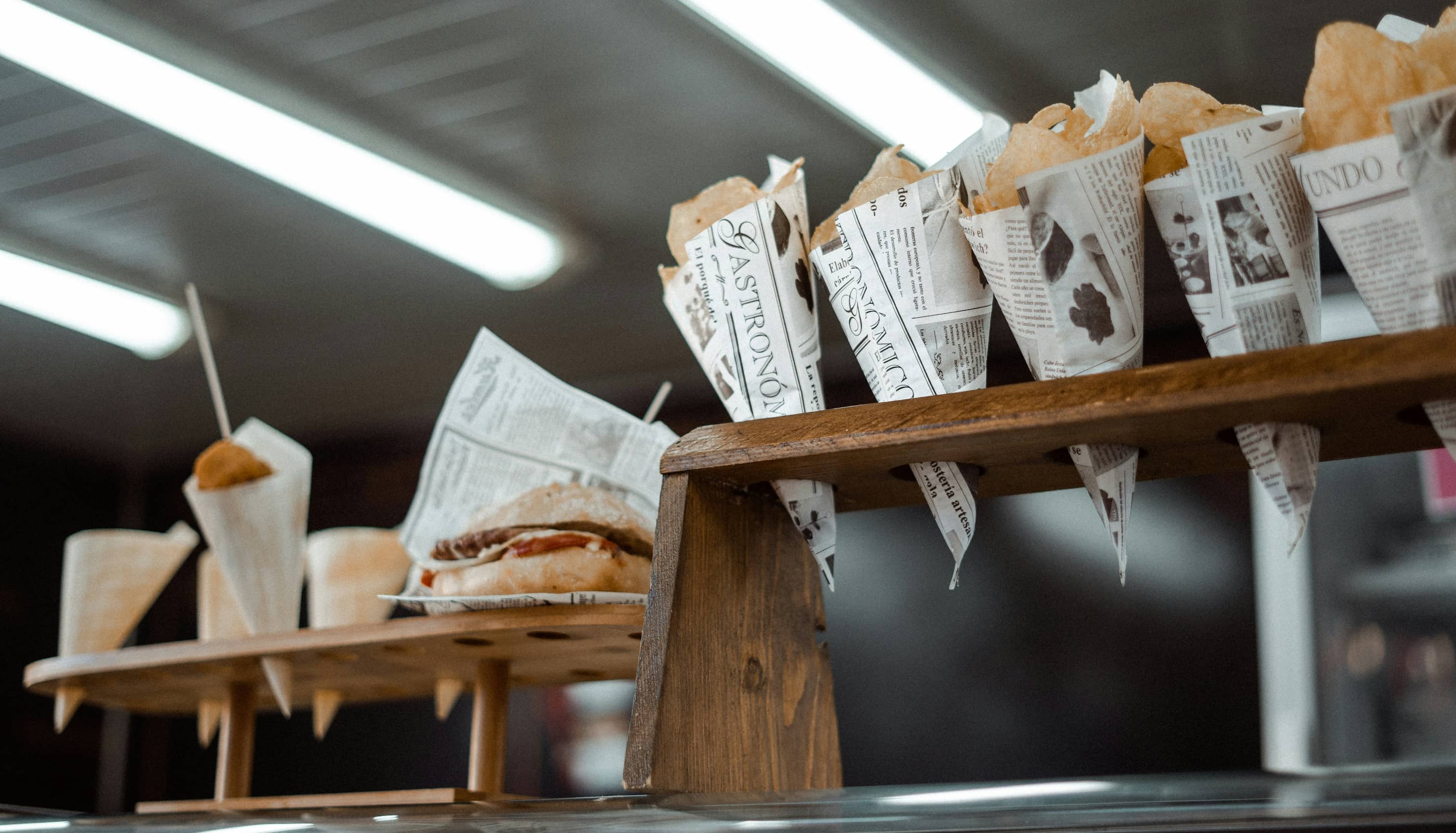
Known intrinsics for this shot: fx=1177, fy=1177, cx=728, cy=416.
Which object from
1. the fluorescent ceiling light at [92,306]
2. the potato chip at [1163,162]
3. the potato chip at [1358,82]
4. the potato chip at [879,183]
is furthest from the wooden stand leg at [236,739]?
the fluorescent ceiling light at [92,306]

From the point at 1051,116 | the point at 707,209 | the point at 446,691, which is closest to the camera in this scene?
the point at 1051,116

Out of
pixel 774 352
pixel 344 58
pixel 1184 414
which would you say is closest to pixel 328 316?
pixel 344 58

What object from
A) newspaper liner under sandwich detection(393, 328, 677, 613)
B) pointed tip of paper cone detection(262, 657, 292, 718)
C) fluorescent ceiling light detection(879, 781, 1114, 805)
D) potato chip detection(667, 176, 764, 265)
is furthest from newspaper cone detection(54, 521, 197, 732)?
fluorescent ceiling light detection(879, 781, 1114, 805)

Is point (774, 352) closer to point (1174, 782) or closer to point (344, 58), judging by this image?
point (1174, 782)

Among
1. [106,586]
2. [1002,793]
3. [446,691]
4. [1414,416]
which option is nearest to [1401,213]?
[1414,416]

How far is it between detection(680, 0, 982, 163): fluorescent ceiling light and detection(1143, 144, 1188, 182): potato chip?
1.37 m

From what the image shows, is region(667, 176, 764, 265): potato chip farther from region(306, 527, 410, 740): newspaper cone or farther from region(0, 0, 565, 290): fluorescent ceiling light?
region(0, 0, 565, 290): fluorescent ceiling light

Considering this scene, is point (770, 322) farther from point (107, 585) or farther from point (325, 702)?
point (107, 585)

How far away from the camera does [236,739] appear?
160 centimetres

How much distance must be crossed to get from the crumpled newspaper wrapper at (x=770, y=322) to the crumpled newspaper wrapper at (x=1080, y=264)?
0.54 feet

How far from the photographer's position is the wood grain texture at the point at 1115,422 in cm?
64

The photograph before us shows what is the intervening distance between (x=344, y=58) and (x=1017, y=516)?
2161 millimetres

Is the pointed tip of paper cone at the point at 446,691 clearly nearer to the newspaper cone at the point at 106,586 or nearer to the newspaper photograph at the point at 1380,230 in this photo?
the newspaper cone at the point at 106,586

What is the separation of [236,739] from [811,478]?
1.12 metres
